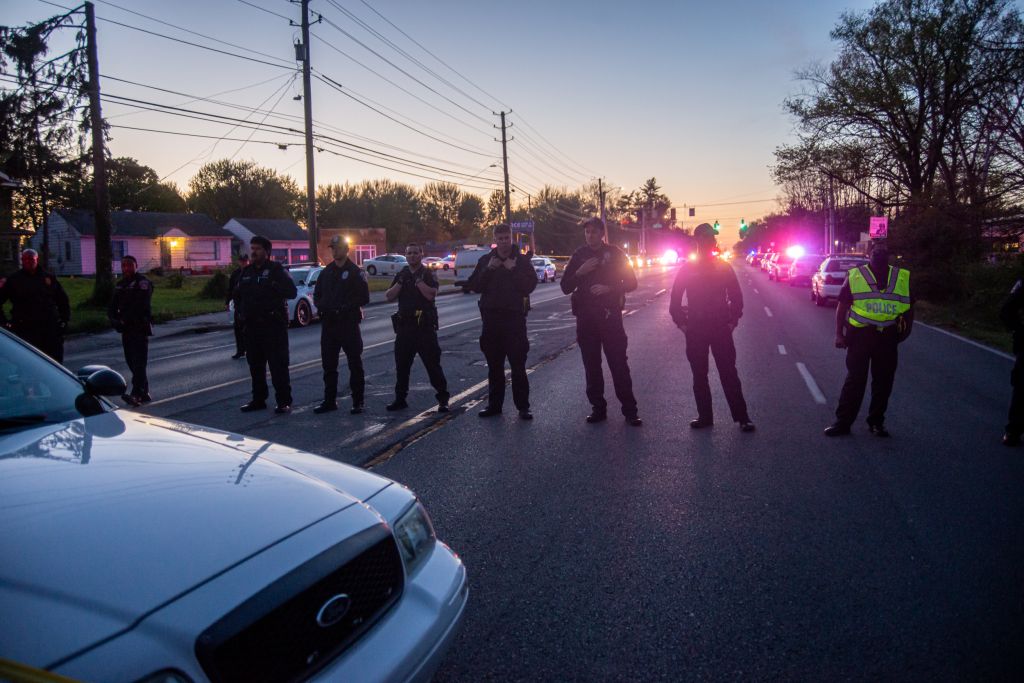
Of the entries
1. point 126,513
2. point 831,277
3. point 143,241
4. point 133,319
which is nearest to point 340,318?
point 133,319

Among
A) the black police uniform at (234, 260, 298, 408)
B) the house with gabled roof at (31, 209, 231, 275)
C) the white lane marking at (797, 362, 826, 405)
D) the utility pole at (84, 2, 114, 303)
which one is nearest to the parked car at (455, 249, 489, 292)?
the utility pole at (84, 2, 114, 303)

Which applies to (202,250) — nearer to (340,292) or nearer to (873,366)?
(340,292)

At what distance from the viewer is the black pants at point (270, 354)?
8.46m

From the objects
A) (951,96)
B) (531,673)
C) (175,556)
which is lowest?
(531,673)

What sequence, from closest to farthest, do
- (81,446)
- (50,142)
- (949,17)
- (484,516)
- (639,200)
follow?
(81,446)
(484,516)
(50,142)
(949,17)
(639,200)

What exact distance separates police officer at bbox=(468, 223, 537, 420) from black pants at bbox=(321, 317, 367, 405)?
59.8 inches

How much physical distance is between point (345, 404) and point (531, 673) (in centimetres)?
618

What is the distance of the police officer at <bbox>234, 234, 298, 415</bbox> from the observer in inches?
330

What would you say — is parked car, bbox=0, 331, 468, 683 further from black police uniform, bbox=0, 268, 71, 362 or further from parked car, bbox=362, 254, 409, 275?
parked car, bbox=362, 254, 409, 275

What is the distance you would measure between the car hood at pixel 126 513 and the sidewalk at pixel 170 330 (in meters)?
15.4

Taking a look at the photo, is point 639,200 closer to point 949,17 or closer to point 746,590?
point 949,17

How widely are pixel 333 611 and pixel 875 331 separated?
245 inches

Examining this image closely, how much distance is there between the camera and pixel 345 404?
8.80 metres

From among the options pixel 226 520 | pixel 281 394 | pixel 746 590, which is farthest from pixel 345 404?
pixel 226 520
